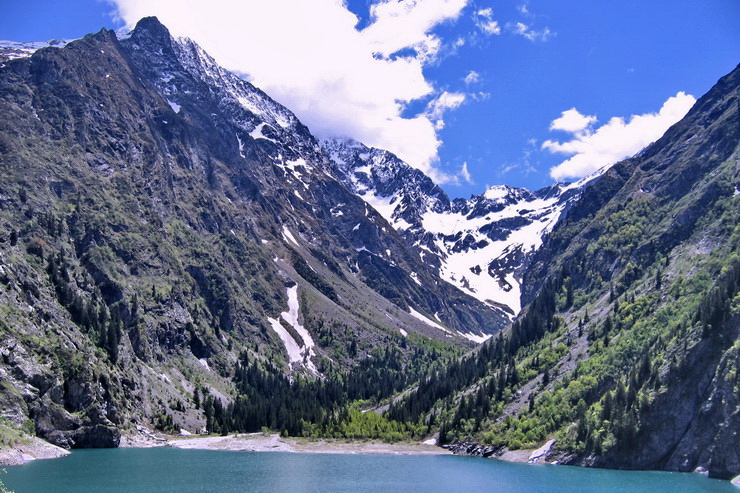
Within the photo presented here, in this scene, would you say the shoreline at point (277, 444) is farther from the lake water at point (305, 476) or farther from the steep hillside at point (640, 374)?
the lake water at point (305, 476)

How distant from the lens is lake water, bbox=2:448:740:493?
86.9 meters

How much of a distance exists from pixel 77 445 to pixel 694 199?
172 meters

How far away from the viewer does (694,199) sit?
18838 centimetres

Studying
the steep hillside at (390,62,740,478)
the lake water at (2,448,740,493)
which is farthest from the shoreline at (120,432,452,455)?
the lake water at (2,448,740,493)

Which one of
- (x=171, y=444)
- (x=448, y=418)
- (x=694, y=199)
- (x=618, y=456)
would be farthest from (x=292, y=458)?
(x=694, y=199)

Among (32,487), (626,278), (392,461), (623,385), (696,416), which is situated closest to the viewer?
(32,487)

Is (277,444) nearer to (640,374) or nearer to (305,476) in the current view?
(305,476)

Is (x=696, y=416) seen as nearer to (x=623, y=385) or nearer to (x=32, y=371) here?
(x=623, y=385)

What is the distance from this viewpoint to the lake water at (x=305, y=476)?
285ft

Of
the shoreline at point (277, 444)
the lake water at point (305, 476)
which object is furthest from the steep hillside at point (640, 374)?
the shoreline at point (277, 444)

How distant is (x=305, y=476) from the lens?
103 metres

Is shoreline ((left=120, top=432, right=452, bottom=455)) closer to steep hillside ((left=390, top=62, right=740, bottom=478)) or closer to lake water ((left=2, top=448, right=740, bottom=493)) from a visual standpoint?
steep hillside ((left=390, top=62, right=740, bottom=478))

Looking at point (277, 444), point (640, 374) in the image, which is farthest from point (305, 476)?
point (640, 374)

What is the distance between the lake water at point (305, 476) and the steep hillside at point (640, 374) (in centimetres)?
727
